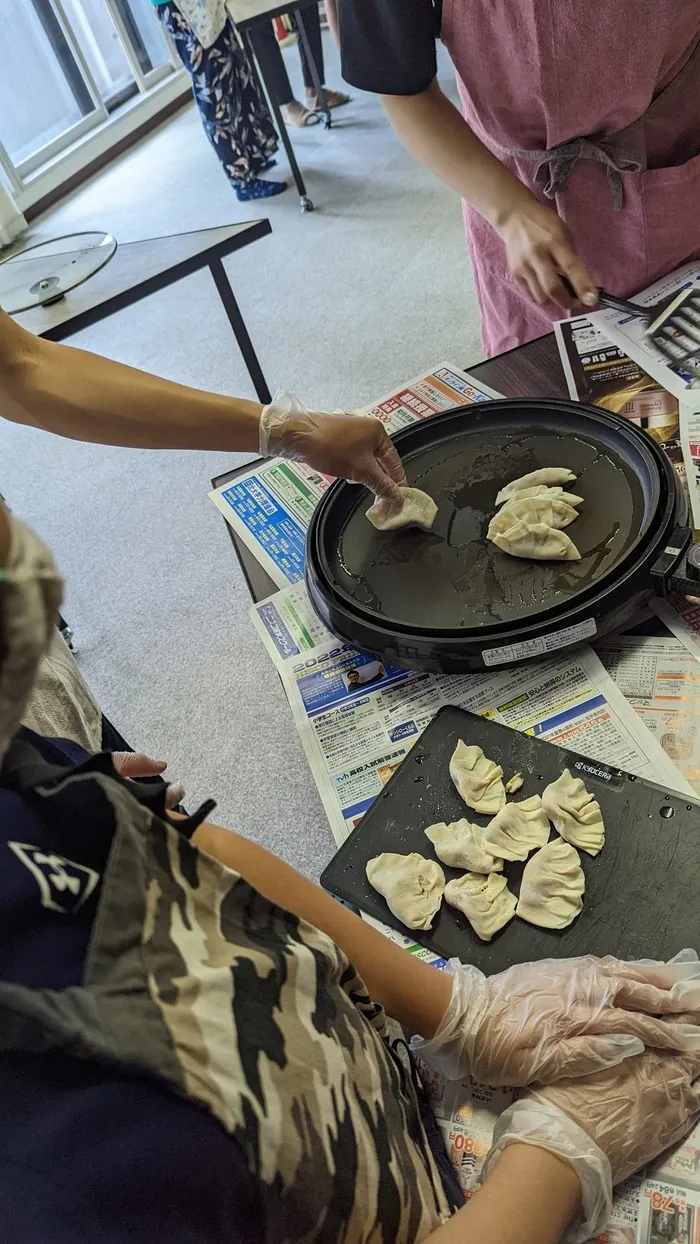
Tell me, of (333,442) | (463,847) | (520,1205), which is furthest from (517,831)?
(333,442)

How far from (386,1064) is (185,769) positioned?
1.26 m

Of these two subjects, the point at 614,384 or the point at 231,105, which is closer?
the point at 614,384

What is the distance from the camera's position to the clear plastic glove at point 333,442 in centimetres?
101

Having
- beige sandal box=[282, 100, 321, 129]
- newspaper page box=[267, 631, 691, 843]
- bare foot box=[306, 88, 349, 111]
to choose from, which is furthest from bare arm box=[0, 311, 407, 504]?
bare foot box=[306, 88, 349, 111]

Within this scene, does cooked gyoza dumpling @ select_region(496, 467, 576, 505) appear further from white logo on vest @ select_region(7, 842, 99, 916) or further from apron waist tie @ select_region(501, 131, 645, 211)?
white logo on vest @ select_region(7, 842, 99, 916)

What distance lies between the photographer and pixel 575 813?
757 millimetres

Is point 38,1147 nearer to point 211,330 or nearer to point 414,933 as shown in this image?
point 414,933

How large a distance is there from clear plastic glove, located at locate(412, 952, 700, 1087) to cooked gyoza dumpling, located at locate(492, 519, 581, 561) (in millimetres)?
415

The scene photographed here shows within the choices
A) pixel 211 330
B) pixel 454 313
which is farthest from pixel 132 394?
pixel 211 330

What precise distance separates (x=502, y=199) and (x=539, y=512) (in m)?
0.48

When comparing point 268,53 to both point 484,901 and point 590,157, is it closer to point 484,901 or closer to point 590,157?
point 590,157

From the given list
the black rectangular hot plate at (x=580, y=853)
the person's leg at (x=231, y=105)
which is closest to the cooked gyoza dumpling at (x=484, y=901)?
the black rectangular hot plate at (x=580, y=853)

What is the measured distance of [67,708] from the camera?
0.88 metres

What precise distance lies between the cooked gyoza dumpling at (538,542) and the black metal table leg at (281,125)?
302 cm
